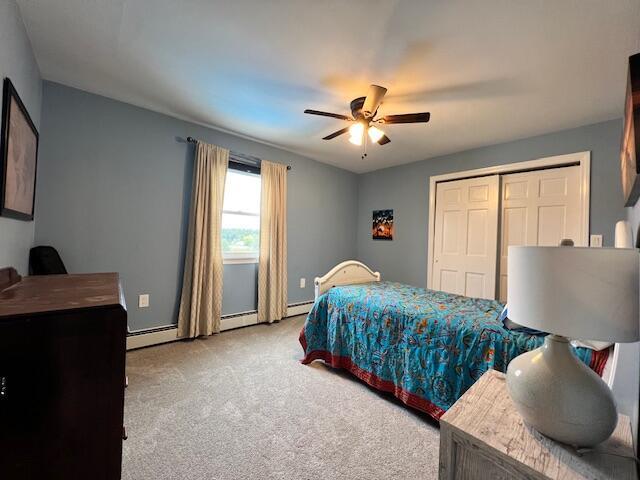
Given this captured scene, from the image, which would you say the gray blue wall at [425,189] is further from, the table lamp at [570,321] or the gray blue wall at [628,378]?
the table lamp at [570,321]

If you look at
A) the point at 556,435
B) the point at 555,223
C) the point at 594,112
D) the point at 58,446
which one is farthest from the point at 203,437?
the point at 594,112

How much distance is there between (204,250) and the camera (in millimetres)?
3002

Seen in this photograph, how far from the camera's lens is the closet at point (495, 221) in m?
2.88

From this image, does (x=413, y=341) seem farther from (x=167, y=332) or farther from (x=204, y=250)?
(x=167, y=332)

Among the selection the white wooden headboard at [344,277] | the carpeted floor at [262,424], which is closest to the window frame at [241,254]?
the white wooden headboard at [344,277]

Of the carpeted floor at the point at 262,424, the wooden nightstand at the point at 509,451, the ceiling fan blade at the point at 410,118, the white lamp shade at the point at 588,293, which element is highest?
the ceiling fan blade at the point at 410,118

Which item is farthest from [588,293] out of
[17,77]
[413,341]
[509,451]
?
[17,77]

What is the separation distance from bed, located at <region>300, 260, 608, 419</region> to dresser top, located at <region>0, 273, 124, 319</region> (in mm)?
1677

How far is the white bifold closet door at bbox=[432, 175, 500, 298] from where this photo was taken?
3336mm

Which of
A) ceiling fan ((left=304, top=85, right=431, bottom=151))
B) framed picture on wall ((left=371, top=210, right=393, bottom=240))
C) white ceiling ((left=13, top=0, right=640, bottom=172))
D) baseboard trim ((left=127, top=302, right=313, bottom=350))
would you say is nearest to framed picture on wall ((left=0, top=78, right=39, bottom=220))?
white ceiling ((left=13, top=0, right=640, bottom=172))

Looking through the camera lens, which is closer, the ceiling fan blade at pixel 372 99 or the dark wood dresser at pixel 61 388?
the dark wood dresser at pixel 61 388

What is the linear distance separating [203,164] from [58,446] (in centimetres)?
272

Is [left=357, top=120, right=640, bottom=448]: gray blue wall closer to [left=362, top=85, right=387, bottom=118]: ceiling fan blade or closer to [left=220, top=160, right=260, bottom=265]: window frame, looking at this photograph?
[left=362, top=85, right=387, bottom=118]: ceiling fan blade

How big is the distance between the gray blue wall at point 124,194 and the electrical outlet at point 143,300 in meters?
0.04
